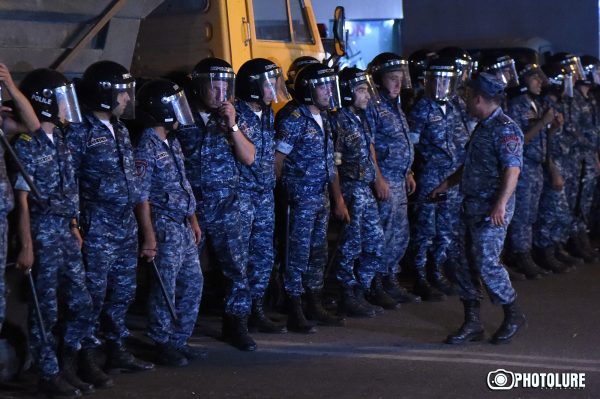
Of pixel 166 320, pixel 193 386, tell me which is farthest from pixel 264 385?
pixel 166 320

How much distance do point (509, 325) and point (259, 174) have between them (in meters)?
2.11

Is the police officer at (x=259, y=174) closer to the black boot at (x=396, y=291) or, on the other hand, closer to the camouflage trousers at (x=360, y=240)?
the camouflage trousers at (x=360, y=240)

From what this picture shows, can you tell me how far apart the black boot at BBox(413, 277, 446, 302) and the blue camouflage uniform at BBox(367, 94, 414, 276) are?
296mm

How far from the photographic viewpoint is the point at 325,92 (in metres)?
7.76

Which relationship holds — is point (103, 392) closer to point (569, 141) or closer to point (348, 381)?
point (348, 381)

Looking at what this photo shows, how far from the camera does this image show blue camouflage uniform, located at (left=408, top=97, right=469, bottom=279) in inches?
360

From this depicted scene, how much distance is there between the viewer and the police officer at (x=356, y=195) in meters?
8.27

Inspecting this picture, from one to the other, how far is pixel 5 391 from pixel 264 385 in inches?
62.0

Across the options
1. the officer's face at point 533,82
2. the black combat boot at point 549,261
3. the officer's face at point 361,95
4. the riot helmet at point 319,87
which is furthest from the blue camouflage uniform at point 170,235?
the black combat boot at point 549,261

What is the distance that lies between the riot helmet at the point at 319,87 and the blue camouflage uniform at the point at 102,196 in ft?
5.92

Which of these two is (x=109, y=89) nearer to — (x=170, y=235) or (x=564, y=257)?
(x=170, y=235)

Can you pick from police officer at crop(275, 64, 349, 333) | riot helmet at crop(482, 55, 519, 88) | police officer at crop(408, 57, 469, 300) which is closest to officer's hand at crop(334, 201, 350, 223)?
police officer at crop(275, 64, 349, 333)

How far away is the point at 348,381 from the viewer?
6406 mm

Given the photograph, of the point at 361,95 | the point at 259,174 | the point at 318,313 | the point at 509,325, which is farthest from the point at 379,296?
the point at 259,174
